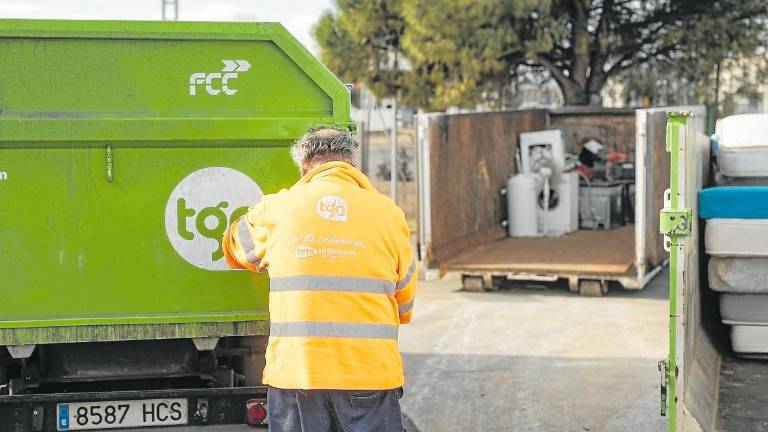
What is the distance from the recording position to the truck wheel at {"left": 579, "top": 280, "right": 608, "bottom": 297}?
10.7 m

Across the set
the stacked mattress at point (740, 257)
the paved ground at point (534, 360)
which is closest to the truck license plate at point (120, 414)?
the paved ground at point (534, 360)

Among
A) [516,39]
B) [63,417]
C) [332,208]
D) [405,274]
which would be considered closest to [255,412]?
[63,417]

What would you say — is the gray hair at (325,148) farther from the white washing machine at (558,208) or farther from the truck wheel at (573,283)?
the white washing machine at (558,208)

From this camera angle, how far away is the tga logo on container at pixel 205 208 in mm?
4570

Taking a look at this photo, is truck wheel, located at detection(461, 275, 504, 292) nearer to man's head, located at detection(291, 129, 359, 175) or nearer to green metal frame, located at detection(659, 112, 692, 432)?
green metal frame, located at detection(659, 112, 692, 432)

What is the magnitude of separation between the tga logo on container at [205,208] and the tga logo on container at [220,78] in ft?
1.23

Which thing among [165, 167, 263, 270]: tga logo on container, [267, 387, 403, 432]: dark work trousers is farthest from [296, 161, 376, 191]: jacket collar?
[165, 167, 263, 270]: tga logo on container

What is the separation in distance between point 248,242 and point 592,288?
23.8ft

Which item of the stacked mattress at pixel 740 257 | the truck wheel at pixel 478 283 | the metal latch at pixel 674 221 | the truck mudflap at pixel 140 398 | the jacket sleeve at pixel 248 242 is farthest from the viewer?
the truck wheel at pixel 478 283

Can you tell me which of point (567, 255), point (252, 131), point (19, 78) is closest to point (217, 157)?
point (252, 131)

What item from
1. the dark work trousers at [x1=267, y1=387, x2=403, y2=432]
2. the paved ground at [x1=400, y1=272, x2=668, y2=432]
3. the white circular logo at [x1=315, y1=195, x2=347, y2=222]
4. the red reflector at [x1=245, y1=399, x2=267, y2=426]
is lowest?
the paved ground at [x1=400, y1=272, x2=668, y2=432]

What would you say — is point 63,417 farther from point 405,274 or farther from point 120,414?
point 405,274

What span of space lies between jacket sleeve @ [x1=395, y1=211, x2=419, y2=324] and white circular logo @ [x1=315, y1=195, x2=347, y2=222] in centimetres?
27

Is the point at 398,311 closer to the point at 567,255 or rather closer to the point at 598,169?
the point at 567,255
